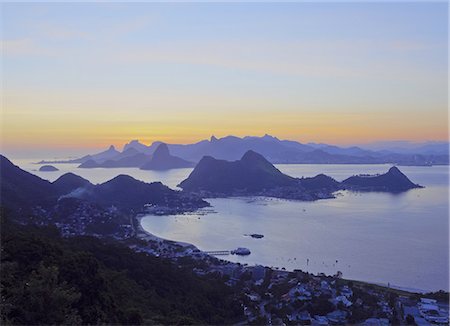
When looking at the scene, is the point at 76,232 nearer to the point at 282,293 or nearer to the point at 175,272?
the point at 175,272

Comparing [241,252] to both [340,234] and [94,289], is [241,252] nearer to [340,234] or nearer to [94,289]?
[340,234]

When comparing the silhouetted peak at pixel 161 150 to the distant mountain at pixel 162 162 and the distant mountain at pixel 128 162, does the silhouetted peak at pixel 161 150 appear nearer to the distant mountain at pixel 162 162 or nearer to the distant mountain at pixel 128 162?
the distant mountain at pixel 162 162

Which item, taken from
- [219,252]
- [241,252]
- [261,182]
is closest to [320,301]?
[241,252]

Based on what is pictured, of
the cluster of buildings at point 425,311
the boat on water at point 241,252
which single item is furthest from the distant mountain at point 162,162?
the cluster of buildings at point 425,311

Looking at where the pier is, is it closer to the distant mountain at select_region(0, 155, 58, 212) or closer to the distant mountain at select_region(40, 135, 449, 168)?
the distant mountain at select_region(0, 155, 58, 212)

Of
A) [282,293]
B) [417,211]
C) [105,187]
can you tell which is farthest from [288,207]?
[282,293]

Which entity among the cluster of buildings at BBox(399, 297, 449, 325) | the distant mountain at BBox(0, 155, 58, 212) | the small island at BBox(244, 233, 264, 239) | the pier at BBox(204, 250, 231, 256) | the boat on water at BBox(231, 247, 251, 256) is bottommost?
the small island at BBox(244, 233, 264, 239)

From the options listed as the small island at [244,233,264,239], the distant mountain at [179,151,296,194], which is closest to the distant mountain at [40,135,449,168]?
the distant mountain at [179,151,296,194]
